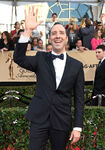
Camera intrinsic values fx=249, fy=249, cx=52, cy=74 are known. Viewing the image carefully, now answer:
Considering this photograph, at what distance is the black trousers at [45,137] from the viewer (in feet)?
8.77

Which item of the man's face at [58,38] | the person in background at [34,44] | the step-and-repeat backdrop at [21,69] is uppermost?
the man's face at [58,38]

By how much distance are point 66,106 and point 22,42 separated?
34.2 inches

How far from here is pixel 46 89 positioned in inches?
107

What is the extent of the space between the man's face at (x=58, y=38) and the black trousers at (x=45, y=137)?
2.89ft

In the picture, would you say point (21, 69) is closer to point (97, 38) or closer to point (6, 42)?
point (6, 42)

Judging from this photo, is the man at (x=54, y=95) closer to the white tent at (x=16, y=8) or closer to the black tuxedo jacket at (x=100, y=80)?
the black tuxedo jacket at (x=100, y=80)

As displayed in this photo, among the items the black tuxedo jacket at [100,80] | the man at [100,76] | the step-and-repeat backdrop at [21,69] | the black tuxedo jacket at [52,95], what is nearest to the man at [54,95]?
the black tuxedo jacket at [52,95]

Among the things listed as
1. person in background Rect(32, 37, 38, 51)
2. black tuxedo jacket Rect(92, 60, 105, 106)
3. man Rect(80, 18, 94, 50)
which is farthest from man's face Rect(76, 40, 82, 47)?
black tuxedo jacket Rect(92, 60, 105, 106)

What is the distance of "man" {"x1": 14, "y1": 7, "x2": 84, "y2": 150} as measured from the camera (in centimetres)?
270

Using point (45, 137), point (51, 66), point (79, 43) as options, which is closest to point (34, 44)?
point (79, 43)

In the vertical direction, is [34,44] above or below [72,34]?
below

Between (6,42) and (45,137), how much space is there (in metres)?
6.10

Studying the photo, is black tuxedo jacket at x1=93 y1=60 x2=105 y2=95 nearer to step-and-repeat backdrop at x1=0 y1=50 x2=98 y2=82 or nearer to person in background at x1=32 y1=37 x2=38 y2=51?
step-and-repeat backdrop at x1=0 y1=50 x2=98 y2=82

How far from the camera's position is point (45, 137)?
2.72 metres
